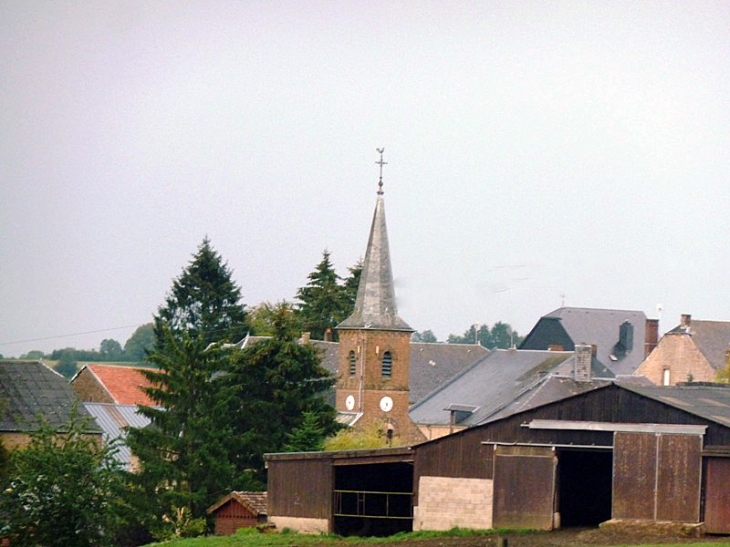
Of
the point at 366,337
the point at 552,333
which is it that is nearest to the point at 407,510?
the point at 366,337

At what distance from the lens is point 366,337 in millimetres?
75438

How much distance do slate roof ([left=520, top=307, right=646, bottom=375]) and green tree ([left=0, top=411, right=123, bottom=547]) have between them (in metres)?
54.2

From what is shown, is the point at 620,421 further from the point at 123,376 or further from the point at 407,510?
the point at 123,376

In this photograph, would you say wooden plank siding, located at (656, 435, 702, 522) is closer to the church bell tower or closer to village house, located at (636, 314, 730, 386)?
the church bell tower

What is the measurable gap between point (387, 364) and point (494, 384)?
6.03 m

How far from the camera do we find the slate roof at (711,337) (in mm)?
78688

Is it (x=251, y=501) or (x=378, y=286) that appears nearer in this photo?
(x=251, y=501)

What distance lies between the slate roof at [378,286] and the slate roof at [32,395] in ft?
52.1

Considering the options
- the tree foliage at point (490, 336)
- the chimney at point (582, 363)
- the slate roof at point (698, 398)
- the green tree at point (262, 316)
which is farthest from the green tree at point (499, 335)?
the slate roof at point (698, 398)

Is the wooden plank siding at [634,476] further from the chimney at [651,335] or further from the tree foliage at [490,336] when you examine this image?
the tree foliage at [490,336]

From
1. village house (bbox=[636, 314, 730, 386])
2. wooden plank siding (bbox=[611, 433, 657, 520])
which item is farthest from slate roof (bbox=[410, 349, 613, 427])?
wooden plank siding (bbox=[611, 433, 657, 520])

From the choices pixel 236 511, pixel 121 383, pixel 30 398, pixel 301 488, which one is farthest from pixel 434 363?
pixel 301 488

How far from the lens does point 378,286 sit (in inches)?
2963

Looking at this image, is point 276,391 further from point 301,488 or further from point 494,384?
point 494,384
